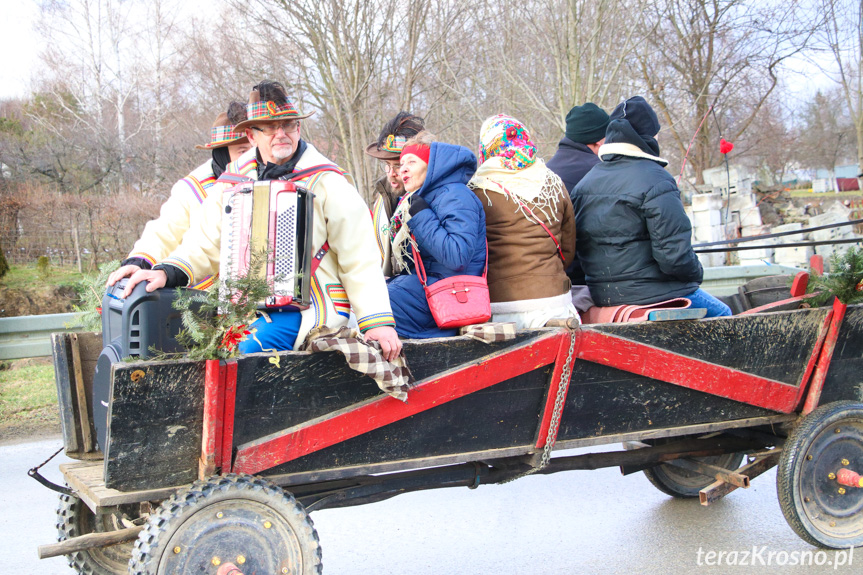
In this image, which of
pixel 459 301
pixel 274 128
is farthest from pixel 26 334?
pixel 459 301

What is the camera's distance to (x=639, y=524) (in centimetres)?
423

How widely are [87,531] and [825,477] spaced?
3.33m

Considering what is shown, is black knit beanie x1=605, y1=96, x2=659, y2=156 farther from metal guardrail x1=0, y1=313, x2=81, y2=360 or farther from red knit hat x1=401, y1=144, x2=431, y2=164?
metal guardrail x1=0, y1=313, x2=81, y2=360

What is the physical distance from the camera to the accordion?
282cm

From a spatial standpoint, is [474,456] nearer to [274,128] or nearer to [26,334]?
[274,128]

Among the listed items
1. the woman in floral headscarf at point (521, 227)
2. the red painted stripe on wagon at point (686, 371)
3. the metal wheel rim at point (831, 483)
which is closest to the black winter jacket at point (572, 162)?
the woman in floral headscarf at point (521, 227)

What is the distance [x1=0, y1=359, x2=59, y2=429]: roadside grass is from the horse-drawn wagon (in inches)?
141

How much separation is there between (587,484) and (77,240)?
1051 cm

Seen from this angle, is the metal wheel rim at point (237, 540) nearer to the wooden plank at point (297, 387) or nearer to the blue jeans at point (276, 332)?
the wooden plank at point (297, 387)

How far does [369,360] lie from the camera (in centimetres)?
268

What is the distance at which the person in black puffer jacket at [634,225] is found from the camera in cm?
373

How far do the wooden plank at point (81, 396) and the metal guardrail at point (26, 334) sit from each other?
132 inches

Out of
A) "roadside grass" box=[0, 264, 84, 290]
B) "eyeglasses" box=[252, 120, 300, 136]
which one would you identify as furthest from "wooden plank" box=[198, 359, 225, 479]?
"roadside grass" box=[0, 264, 84, 290]

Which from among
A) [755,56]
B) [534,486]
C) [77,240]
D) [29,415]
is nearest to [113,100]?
[77,240]
